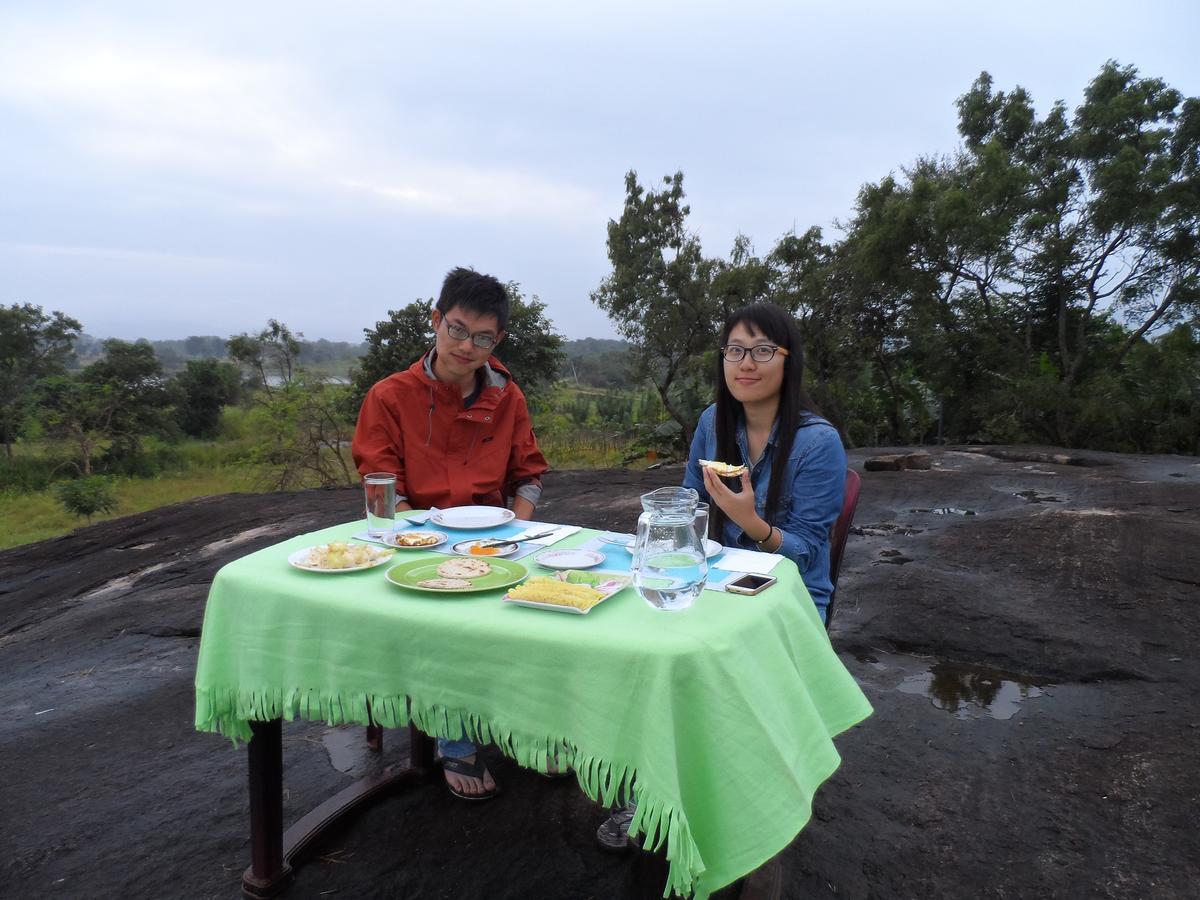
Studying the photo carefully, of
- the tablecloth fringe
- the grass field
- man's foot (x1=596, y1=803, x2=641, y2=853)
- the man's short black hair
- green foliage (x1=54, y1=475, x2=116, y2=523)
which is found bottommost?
the grass field

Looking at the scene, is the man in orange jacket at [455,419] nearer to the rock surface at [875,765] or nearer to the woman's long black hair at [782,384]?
the rock surface at [875,765]

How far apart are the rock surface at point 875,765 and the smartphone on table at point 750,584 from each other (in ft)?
3.50

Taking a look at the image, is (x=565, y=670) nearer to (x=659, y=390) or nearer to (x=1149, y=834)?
(x=1149, y=834)

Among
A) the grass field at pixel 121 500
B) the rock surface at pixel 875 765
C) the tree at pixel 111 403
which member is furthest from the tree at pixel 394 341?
the rock surface at pixel 875 765

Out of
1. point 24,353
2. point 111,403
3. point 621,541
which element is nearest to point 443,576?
point 621,541

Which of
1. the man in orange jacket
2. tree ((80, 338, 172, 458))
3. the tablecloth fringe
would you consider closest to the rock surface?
the man in orange jacket

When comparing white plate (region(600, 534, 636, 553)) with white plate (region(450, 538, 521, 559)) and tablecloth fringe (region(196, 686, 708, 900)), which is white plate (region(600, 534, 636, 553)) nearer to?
white plate (region(450, 538, 521, 559))

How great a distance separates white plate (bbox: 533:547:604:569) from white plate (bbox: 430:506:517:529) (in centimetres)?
38

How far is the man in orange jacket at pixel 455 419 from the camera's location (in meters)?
2.79

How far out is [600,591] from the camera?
5.21 ft

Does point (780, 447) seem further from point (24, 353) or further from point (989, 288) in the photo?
point (24, 353)

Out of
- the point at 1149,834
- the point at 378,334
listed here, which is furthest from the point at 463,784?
the point at 378,334

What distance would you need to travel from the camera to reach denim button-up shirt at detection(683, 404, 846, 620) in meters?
2.29

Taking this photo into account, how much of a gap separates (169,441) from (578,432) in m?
12.6
